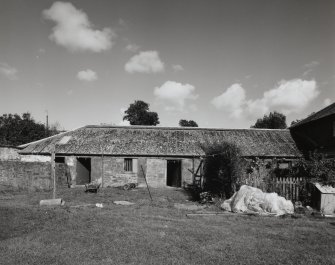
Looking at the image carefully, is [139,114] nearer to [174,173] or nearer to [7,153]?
[7,153]

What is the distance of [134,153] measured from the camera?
23.6m

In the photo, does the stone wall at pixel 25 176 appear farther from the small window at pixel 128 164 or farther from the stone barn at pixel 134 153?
the small window at pixel 128 164

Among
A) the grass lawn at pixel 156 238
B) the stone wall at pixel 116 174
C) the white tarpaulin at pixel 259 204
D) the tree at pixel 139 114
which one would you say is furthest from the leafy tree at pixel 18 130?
the white tarpaulin at pixel 259 204

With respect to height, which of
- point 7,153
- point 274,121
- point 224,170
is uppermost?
point 274,121

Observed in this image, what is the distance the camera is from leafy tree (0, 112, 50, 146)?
4459 cm

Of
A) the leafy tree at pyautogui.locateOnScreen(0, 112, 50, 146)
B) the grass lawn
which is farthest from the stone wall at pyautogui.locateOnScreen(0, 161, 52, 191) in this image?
the leafy tree at pyautogui.locateOnScreen(0, 112, 50, 146)

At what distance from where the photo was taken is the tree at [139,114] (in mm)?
61281

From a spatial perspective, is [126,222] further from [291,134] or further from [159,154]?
[291,134]

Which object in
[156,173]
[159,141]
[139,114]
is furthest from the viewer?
[139,114]

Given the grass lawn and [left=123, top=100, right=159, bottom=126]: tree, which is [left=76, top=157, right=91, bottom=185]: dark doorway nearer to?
the grass lawn

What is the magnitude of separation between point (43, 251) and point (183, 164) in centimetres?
1731

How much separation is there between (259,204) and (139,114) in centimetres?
5077

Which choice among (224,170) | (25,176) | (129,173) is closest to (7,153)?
(25,176)

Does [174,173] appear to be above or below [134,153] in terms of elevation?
below
